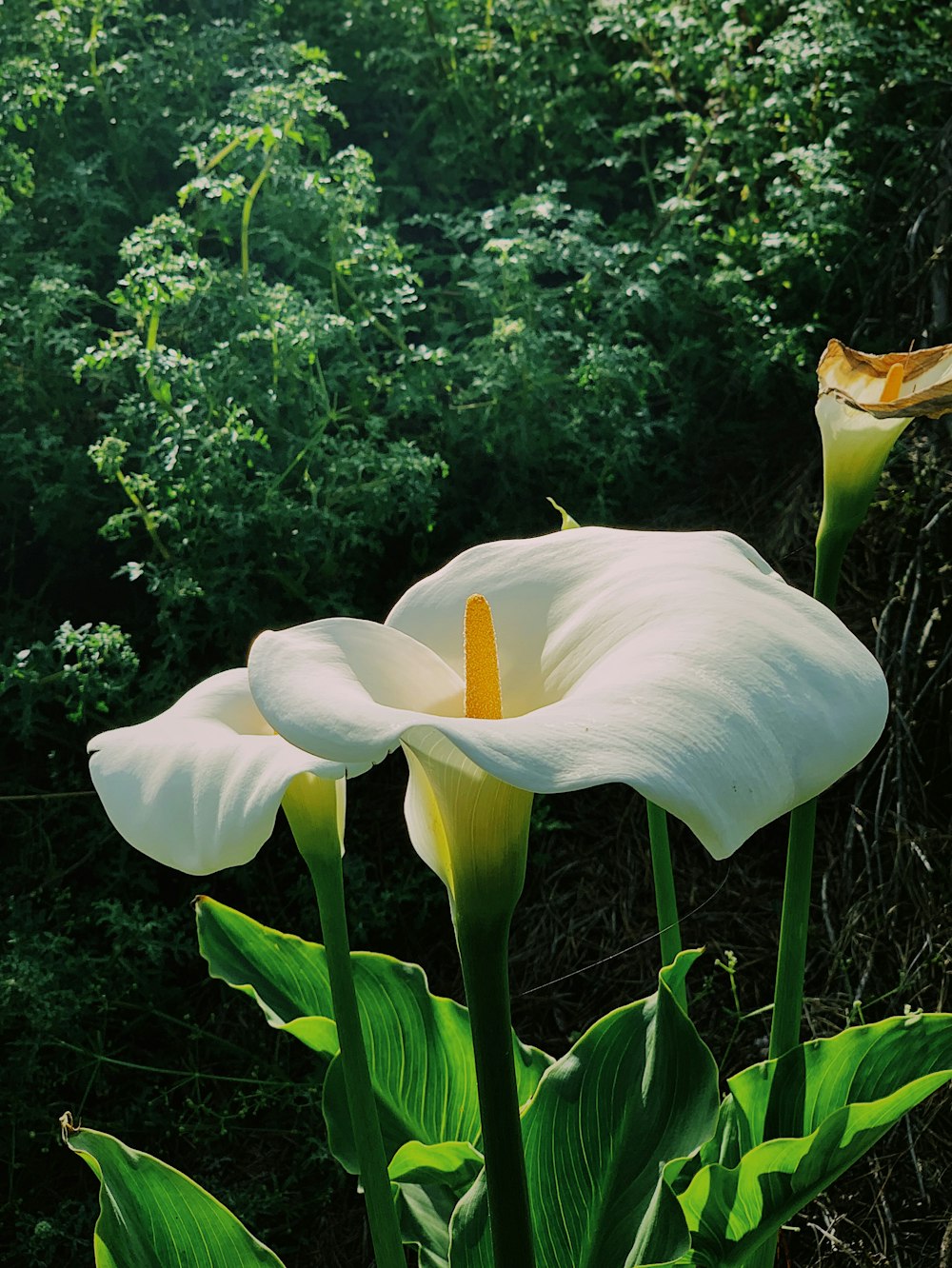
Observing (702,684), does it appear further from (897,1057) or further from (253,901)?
(253,901)

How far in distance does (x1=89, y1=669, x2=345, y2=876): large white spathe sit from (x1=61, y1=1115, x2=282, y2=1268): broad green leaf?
25 centimetres

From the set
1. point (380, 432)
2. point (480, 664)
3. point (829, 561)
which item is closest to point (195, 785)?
point (480, 664)

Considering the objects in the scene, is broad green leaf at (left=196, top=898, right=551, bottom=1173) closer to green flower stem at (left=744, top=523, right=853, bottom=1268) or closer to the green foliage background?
green flower stem at (left=744, top=523, right=853, bottom=1268)

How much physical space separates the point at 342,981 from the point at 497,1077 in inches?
5.7

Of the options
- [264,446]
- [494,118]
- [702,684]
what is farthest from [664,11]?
[702,684]

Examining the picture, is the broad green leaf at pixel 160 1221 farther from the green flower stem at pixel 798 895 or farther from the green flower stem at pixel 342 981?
the green flower stem at pixel 798 895

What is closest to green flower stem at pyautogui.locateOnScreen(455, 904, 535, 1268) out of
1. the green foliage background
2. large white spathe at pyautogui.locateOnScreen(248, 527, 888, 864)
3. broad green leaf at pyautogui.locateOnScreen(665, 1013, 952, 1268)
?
large white spathe at pyautogui.locateOnScreen(248, 527, 888, 864)

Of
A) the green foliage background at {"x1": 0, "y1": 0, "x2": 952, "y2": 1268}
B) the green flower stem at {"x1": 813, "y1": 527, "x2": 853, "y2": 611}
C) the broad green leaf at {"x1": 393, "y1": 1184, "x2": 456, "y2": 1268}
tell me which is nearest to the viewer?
the green flower stem at {"x1": 813, "y1": 527, "x2": 853, "y2": 611}

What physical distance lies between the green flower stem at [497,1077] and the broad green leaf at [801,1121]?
0.19m

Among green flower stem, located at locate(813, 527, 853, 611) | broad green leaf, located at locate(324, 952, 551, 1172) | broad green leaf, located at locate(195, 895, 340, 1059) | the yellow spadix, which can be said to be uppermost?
the yellow spadix

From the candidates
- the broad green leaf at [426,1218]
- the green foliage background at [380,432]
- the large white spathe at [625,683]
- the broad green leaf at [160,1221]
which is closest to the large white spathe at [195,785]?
the large white spathe at [625,683]

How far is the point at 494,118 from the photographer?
167cm

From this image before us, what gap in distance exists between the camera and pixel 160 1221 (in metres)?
0.62

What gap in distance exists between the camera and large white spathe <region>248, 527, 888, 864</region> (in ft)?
0.99
